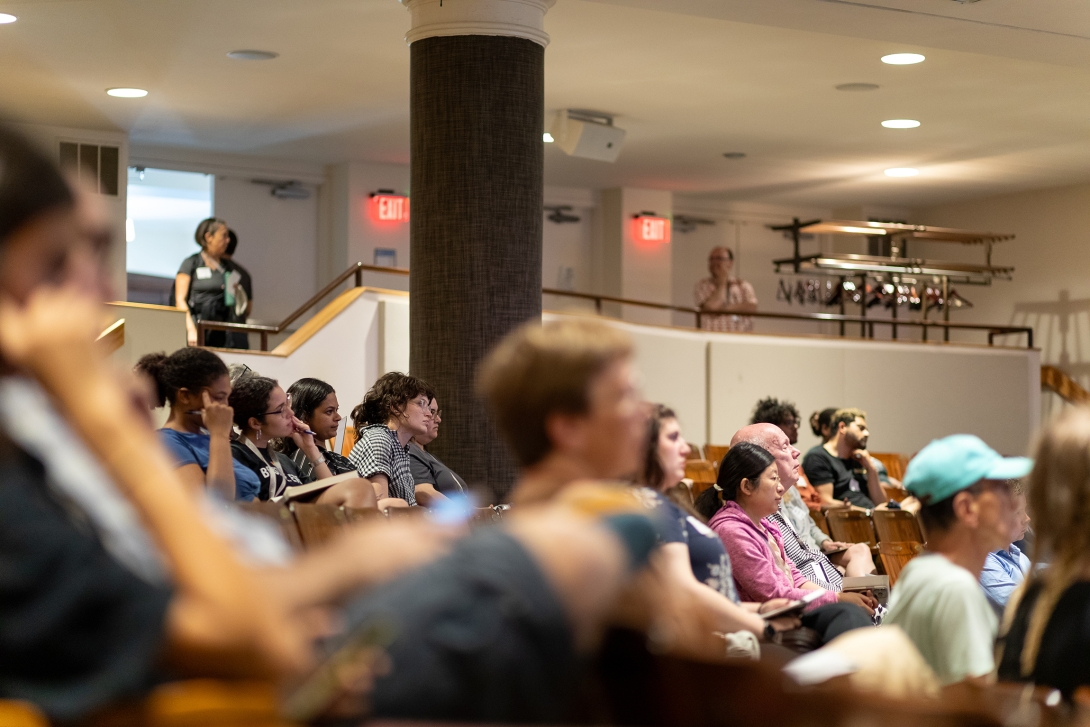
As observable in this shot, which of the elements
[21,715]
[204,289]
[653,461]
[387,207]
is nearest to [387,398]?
[653,461]

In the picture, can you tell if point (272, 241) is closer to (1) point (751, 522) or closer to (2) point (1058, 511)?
(1) point (751, 522)

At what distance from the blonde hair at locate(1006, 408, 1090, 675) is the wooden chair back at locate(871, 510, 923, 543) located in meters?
3.32

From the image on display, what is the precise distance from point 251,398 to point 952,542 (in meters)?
2.51

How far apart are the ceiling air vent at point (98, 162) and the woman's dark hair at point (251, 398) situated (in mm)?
7413

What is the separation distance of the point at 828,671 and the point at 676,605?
11.0 inches

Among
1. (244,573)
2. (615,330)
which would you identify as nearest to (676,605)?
(615,330)

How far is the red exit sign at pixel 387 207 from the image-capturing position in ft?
40.7

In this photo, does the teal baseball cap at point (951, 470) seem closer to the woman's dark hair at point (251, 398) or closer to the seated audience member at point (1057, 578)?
the seated audience member at point (1057, 578)

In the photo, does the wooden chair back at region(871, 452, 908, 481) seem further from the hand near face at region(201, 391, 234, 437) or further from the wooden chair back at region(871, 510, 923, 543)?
the hand near face at region(201, 391, 234, 437)

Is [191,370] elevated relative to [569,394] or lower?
lower

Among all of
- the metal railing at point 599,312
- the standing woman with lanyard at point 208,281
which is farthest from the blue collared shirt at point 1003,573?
the standing woman with lanyard at point 208,281

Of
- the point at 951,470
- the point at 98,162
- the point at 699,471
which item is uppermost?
the point at 98,162

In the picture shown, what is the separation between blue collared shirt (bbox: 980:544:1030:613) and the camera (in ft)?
11.6

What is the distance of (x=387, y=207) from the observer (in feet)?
40.7
